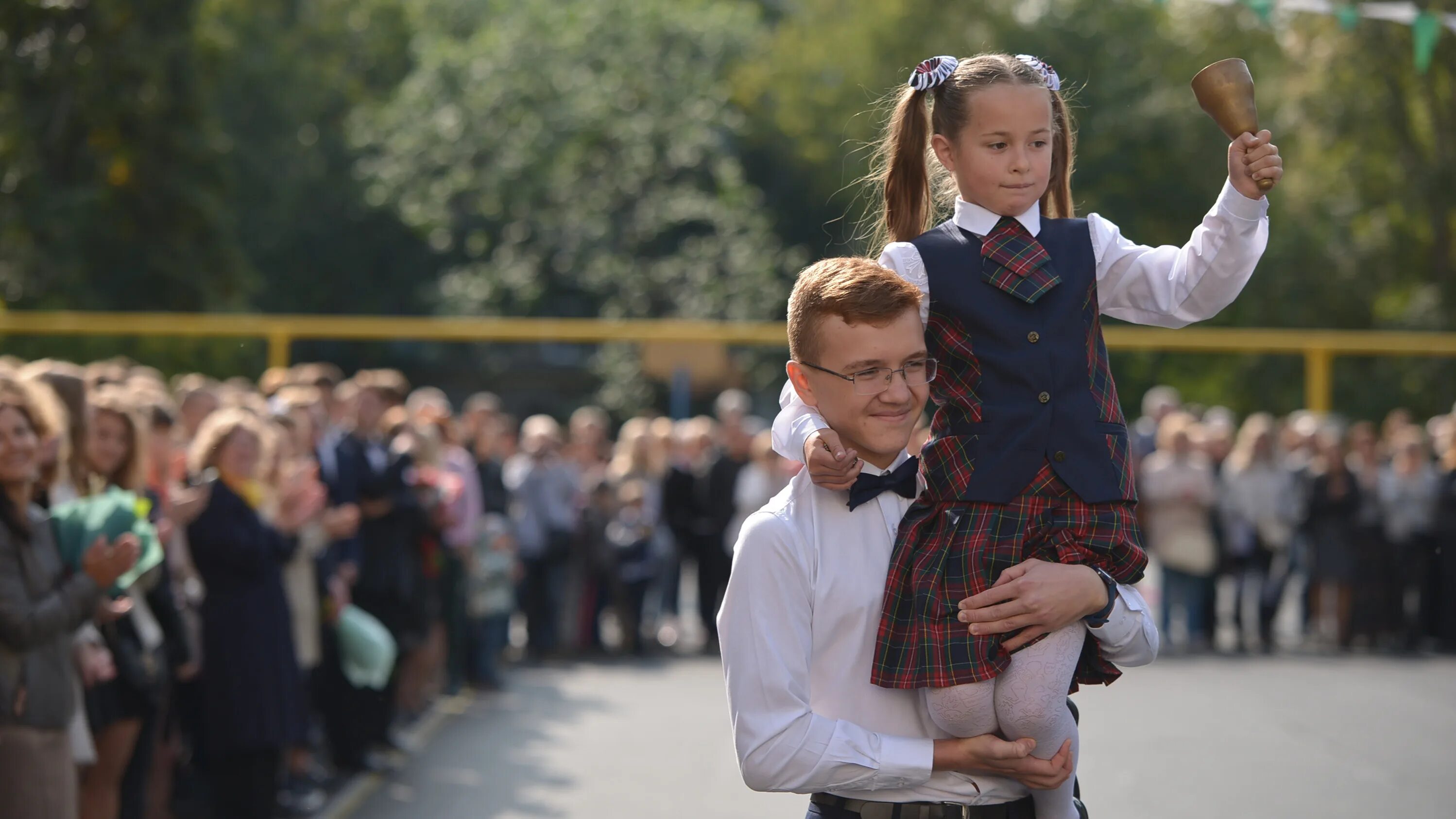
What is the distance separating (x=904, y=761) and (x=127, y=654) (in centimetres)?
397

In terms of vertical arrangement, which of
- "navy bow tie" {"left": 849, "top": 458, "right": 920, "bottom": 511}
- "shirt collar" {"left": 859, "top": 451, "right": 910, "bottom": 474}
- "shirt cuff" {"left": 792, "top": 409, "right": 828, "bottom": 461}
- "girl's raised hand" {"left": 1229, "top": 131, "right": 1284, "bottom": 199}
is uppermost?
"girl's raised hand" {"left": 1229, "top": 131, "right": 1284, "bottom": 199}

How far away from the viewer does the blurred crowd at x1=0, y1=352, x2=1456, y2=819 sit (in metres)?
5.47

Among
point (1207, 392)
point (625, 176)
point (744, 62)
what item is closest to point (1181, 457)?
point (1207, 392)

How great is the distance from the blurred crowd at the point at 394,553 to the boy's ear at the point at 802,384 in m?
2.83

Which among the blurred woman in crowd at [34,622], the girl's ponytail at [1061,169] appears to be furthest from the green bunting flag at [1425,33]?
the blurred woman in crowd at [34,622]

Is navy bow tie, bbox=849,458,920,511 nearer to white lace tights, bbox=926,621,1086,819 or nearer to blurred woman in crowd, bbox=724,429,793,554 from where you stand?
white lace tights, bbox=926,621,1086,819

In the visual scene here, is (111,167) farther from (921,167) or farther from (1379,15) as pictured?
(921,167)

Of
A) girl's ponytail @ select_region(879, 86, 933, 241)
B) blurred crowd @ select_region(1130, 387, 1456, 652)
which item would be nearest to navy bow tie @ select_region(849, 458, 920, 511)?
girl's ponytail @ select_region(879, 86, 933, 241)

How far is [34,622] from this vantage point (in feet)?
15.5

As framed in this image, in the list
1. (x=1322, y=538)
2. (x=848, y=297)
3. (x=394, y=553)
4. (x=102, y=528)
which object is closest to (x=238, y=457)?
(x=102, y=528)

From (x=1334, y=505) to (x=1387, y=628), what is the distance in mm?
1186

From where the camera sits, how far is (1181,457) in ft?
46.1

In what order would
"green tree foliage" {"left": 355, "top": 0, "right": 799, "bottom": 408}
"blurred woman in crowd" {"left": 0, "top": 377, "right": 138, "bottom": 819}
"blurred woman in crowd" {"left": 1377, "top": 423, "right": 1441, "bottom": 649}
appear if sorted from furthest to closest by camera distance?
1. "green tree foliage" {"left": 355, "top": 0, "right": 799, "bottom": 408}
2. "blurred woman in crowd" {"left": 1377, "top": 423, "right": 1441, "bottom": 649}
3. "blurred woman in crowd" {"left": 0, "top": 377, "right": 138, "bottom": 819}

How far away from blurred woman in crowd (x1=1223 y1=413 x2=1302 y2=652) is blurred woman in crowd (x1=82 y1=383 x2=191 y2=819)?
10.4 metres
